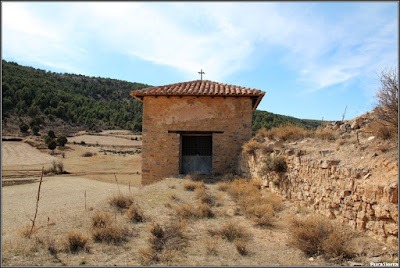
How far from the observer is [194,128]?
38.0ft

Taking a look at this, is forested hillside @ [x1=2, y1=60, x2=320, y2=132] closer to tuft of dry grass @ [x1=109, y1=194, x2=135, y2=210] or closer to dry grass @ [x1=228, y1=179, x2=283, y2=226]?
dry grass @ [x1=228, y1=179, x2=283, y2=226]

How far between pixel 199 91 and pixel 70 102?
153 feet

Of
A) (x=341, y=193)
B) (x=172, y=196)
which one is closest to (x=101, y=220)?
(x=172, y=196)

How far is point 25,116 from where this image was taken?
4147 cm

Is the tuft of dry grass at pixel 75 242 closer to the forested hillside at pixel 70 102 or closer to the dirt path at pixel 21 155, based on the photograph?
the dirt path at pixel 21 155

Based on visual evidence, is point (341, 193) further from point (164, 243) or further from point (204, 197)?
point (204, 197)

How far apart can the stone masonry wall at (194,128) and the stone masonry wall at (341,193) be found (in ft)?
11.7

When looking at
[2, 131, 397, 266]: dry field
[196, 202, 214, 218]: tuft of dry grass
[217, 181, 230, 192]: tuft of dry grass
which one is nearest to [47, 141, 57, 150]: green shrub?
[2, 131, 397, 266]: dry field

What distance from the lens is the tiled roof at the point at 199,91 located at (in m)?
11.3

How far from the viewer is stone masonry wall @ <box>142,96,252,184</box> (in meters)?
11.6

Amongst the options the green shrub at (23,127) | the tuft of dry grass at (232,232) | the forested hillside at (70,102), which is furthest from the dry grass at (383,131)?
the green shrub at (23,127)

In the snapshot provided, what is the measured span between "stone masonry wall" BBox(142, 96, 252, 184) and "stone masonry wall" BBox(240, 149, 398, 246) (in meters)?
3.55

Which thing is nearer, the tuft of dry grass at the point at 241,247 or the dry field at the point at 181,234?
the dry field at the point at 181,234

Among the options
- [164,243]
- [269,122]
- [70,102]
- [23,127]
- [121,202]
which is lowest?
[164,243]
